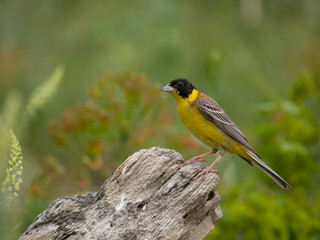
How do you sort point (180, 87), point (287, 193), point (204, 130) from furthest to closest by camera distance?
point (287, 193) → point (180, 87) → point (204, 130)

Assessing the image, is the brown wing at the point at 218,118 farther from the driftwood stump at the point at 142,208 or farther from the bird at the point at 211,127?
the driftwood stump at the point at 142,208

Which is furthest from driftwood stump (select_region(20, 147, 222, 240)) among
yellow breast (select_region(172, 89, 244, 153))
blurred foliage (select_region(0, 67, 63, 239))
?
yellow breast (select_region(172, 89, 244, 153))

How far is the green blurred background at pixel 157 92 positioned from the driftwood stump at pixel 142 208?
348mm

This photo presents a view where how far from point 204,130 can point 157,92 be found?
0.81 metres

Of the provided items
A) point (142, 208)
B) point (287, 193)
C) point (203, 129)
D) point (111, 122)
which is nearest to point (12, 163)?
point (142, 208)

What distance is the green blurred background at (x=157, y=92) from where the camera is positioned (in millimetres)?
5504

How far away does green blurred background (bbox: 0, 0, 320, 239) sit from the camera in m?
5.50

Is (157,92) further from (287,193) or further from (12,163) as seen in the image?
(12,163)

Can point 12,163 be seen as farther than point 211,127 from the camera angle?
No

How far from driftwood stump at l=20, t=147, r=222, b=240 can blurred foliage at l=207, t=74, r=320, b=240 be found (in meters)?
1.41

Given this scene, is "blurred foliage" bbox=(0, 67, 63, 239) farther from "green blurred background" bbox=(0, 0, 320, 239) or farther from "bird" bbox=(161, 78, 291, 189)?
"bird" bbox=(161, 78, 291, 189)

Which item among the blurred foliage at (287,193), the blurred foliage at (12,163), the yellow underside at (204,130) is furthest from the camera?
the blurred foliage at (287,193)

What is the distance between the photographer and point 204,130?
16.8 ft

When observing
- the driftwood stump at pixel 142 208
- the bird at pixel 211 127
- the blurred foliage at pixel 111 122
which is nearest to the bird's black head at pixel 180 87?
the bird at pixel 211 127
